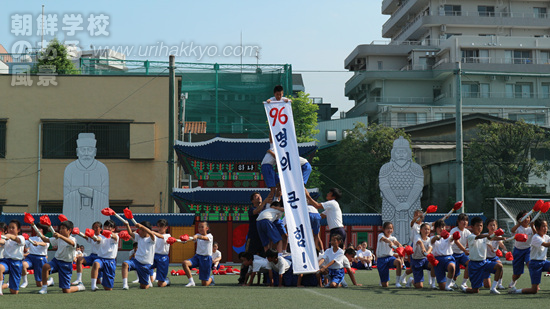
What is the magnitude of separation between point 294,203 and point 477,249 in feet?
14.6

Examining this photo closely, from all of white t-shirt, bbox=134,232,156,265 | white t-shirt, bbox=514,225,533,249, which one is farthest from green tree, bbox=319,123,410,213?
white t-shirt, bbox=134,232,156,265

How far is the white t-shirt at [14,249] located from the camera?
15.0 m

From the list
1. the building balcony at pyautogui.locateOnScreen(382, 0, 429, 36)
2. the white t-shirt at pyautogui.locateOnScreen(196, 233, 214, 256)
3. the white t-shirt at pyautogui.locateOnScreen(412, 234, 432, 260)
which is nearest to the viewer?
the white t-shirt at pyautogui.locateOnScreen(412, 234, 432, 260)

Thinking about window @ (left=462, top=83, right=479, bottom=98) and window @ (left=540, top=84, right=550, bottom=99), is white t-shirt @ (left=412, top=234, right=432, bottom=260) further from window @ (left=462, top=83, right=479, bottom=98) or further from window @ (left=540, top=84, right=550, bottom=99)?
window @ (left=540, top=84, right=550, bottom=99)

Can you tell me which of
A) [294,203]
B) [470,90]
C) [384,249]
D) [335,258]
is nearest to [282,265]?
[335,258]

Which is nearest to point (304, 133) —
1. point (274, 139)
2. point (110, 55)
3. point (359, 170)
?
point (359, 170)

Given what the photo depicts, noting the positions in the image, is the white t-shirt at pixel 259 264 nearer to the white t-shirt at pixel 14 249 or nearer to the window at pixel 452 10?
the white t-shirt at pixel 14 249

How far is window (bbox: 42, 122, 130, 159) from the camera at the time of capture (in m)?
36.7

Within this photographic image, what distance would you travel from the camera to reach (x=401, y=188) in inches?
1254

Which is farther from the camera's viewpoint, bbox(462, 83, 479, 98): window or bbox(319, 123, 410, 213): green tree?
bbox(462, 83, 479, 98): window

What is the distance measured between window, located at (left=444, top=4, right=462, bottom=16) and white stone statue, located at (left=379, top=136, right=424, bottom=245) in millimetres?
41732

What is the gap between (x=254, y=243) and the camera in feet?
54.7

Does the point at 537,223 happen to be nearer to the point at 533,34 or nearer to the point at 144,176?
the point at 144,176

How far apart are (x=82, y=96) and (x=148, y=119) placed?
3504 mm
